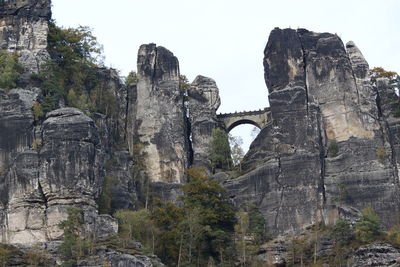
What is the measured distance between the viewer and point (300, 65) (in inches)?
2783

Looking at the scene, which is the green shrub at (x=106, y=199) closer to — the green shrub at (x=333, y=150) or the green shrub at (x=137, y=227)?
the green shrub at (x=137, y=227)

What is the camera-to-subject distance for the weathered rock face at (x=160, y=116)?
71688 millimetres

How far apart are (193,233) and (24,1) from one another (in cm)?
2124

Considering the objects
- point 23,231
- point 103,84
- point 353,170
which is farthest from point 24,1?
point 353,170

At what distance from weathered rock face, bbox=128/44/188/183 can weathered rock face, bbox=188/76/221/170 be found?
1078 millimetres

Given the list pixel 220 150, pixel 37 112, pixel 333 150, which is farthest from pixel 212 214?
pixel 37 112

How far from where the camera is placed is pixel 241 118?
3051 inches

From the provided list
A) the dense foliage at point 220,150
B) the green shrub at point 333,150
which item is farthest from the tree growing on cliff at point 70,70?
the green shrub at point 333,150

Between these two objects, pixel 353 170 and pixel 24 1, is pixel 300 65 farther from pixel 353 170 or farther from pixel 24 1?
pixel 24 1

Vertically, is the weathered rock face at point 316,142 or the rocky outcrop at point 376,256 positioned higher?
the weathered rock face at point 316,142

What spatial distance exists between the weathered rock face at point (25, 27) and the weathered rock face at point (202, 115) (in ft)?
36.2

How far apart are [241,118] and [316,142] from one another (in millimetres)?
10408

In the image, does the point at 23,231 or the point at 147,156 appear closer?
the point at 23,231

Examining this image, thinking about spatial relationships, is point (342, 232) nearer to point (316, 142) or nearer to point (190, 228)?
point (316, 142)
